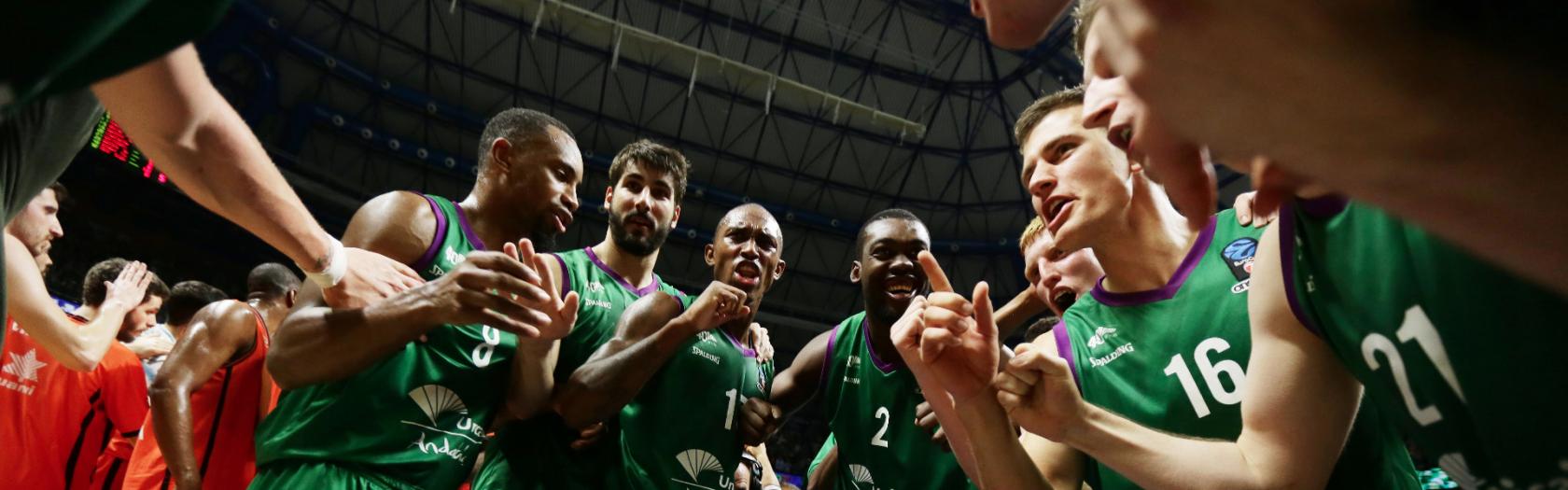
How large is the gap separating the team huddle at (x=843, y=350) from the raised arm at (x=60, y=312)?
0.02 m

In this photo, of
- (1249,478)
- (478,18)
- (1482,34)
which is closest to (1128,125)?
(1482,34)

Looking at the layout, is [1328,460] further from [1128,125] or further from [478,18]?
[478,18]

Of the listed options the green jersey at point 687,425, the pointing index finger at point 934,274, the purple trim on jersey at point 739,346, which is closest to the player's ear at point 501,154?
the green jersey at point 687,425

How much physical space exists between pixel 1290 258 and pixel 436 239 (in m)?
3.01

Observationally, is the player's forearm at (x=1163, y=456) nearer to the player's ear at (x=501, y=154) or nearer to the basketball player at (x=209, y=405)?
the player's ear at (x=501, y=154)

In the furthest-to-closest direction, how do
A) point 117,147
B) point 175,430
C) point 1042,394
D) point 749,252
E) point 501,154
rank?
point 117,147 < point 749,252 < point 501,154 < point 175,430 < point 1042,394

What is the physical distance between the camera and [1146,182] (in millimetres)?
2838

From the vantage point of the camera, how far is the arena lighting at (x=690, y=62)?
14625 mm

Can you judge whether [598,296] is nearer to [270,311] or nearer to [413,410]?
[413,410]

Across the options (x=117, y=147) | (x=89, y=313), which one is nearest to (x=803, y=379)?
(x=89, y=313)

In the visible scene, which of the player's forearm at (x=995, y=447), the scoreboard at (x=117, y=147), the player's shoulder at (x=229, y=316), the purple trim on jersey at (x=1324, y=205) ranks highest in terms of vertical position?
the scoreboard at (x=117, y=147)

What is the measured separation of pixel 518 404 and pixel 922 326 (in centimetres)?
214

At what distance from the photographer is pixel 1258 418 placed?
1834mm

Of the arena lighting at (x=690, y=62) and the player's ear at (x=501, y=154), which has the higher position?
the arena lighting at (x=690, y=62)
